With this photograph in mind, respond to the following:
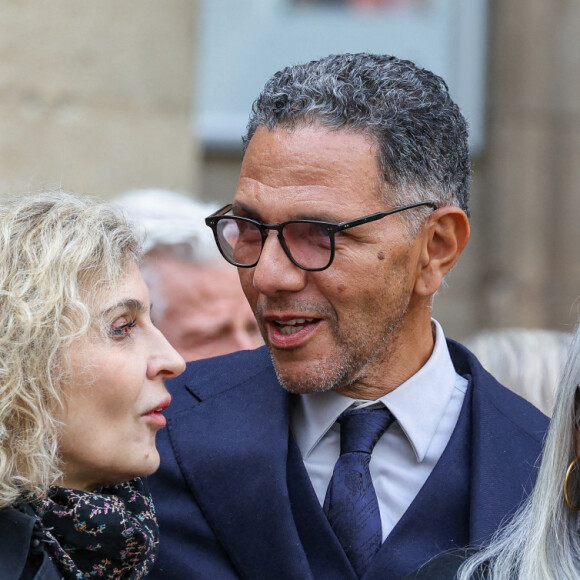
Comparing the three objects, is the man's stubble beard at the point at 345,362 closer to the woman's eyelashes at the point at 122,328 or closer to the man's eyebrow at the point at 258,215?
the man's eyebrow at the point at 258,215

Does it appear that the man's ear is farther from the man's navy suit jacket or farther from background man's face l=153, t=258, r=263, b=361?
background man's face l=153, t=258, r=263, b=361

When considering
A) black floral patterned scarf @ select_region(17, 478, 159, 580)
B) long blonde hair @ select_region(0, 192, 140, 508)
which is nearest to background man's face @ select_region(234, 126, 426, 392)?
long blonde hair @ select_region(0, 192, 140, 508)

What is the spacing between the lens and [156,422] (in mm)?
2637

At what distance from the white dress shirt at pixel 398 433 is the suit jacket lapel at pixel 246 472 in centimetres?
7

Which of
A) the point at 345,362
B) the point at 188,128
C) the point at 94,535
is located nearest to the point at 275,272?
the point at 345,362

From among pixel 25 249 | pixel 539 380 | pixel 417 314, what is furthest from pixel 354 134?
pixel 539 380

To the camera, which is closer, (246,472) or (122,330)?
(122,330)

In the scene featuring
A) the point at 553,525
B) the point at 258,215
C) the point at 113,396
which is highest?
the point at 258,215

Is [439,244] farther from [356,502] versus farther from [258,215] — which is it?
[356,502]

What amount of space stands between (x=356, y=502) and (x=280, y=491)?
180mm

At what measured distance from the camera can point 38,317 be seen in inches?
96.1

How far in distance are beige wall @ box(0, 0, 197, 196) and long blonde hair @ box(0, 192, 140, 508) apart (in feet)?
6.10

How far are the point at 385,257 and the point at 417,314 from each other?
0.23m

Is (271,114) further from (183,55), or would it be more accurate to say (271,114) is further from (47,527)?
(183,55)
